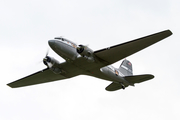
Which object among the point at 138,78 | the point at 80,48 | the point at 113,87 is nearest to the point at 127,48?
the point at 80,48

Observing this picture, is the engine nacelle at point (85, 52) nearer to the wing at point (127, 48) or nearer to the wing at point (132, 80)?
the wing at point (127, 48)

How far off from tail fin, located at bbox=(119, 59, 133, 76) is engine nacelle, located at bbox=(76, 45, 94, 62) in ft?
30.5

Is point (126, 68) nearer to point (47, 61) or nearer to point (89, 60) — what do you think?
point (89, 60)

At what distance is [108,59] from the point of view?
24906 millimetres

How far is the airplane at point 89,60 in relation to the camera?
23.6 meters

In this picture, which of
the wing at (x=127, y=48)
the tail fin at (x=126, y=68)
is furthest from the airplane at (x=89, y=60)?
the tail fin at (x=126, y=68)

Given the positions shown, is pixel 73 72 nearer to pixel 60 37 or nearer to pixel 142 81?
pixel 60 37

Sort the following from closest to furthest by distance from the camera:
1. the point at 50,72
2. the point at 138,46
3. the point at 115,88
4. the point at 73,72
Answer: the point at 138,46, the point at 73,72, the point at 50,72, the point at 115,88

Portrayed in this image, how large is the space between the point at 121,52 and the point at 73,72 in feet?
19.4

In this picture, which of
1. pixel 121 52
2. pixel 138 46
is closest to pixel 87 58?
pixel 121 52

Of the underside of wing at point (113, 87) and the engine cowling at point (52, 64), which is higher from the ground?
the engine cowling at point (52, 64)

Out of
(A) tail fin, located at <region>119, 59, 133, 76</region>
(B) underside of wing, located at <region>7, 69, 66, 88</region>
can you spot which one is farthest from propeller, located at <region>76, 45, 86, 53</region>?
(A) tail fin, located at <region>119, 59, 133, 76</region>

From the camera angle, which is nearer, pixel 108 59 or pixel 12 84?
pixel 108 59

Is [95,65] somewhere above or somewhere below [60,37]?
below
